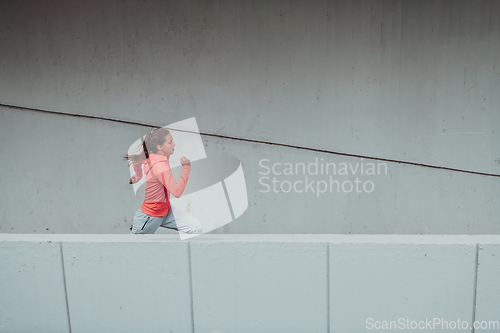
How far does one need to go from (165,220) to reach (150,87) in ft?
8.23

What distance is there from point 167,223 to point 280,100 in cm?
253

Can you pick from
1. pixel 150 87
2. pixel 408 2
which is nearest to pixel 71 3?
pixel 150 87

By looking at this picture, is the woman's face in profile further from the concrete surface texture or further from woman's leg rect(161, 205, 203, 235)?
the concrete surface texture

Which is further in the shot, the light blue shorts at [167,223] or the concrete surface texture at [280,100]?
the concrete surface texture at [280,100]

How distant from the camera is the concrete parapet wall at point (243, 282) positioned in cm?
192

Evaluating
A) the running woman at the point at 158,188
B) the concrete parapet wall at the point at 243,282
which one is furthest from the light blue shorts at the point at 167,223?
the concrete parapet wall at the point at 243,282

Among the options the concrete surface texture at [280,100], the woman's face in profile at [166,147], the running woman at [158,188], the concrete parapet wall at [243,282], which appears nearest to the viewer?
the concrete parapet wall at [243,282]

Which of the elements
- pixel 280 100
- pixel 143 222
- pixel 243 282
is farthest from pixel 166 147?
pixel 280 100

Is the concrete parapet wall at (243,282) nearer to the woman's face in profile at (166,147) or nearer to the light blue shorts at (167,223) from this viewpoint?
the light blue shorts at (167,223)

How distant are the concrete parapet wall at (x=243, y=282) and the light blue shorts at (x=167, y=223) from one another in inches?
13.1

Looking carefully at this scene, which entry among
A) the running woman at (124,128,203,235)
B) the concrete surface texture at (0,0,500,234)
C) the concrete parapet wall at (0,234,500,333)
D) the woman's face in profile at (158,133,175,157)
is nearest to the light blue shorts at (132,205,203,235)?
the running woman at (124,128,203,235)

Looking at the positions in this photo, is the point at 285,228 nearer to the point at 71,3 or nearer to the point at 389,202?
the point at 389,202

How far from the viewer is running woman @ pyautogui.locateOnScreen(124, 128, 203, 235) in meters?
2.28

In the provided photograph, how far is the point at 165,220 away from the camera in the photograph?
2533 millimetres
